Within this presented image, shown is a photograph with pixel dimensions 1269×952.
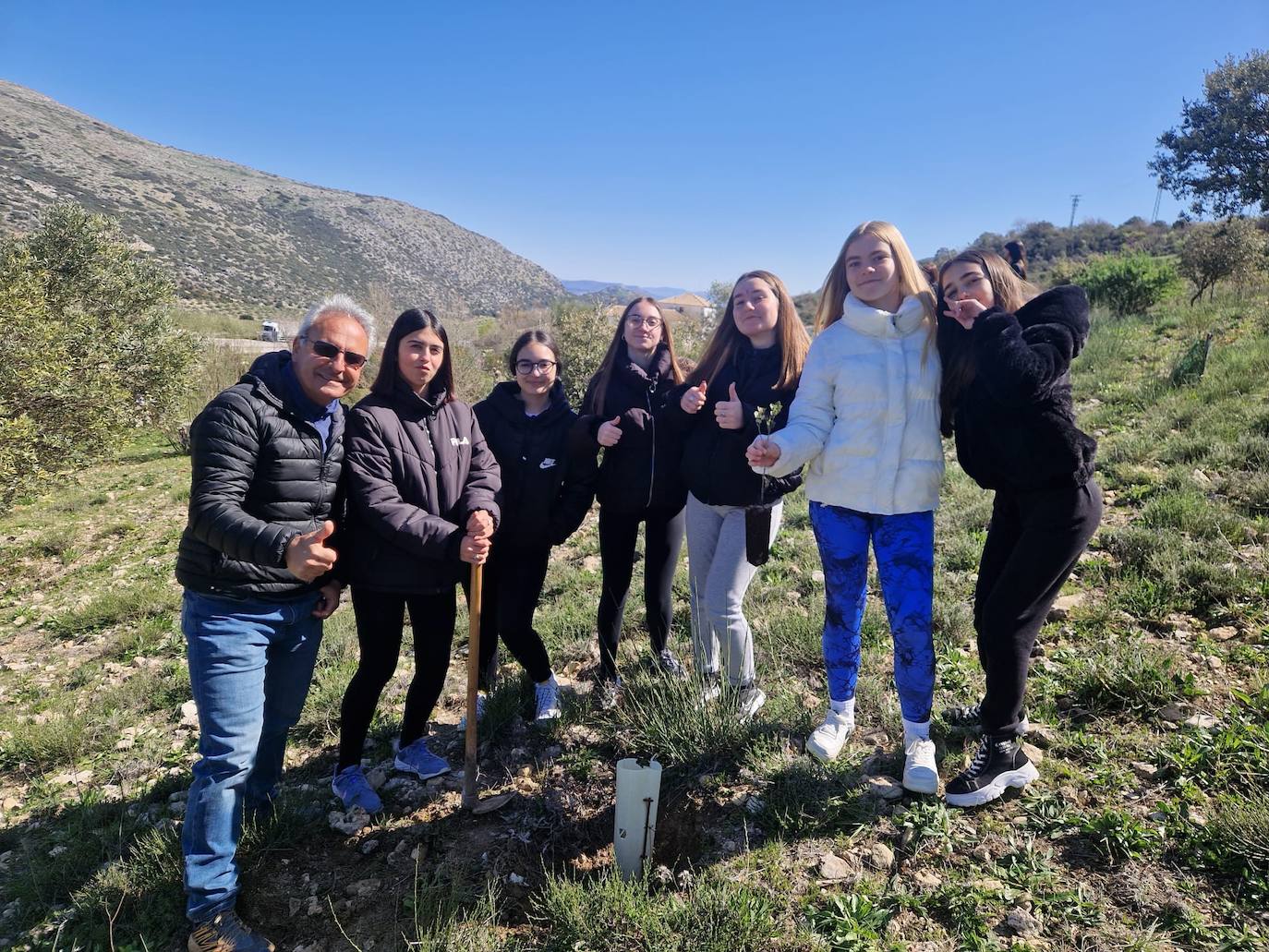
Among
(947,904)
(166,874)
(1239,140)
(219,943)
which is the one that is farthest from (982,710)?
(1239,140)

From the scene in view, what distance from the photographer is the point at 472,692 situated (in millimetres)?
2652

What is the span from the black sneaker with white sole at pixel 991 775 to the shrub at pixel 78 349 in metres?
9.45

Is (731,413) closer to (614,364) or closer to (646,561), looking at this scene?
(614,364)

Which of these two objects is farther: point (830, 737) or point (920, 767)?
point (830, 737)

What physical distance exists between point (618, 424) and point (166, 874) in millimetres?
2651

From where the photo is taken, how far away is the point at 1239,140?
18.5 m

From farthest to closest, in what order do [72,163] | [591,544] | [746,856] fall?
1. [72,163]
2. [591,544]
3. [746,856]

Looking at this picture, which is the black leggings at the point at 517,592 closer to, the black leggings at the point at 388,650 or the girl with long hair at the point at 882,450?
the black leggings at the point at 388,650

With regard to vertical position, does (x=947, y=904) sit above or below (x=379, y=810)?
above

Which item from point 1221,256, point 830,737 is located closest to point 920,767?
point 830,737

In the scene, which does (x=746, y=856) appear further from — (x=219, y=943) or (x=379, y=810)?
(x=219, y=943)

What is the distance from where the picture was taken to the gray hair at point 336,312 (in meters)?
2.23

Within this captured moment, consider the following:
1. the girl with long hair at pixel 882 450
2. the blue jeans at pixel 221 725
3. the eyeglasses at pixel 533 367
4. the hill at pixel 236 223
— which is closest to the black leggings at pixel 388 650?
the blue jeans at pixel 221 725

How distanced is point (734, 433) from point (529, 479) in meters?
1.06
